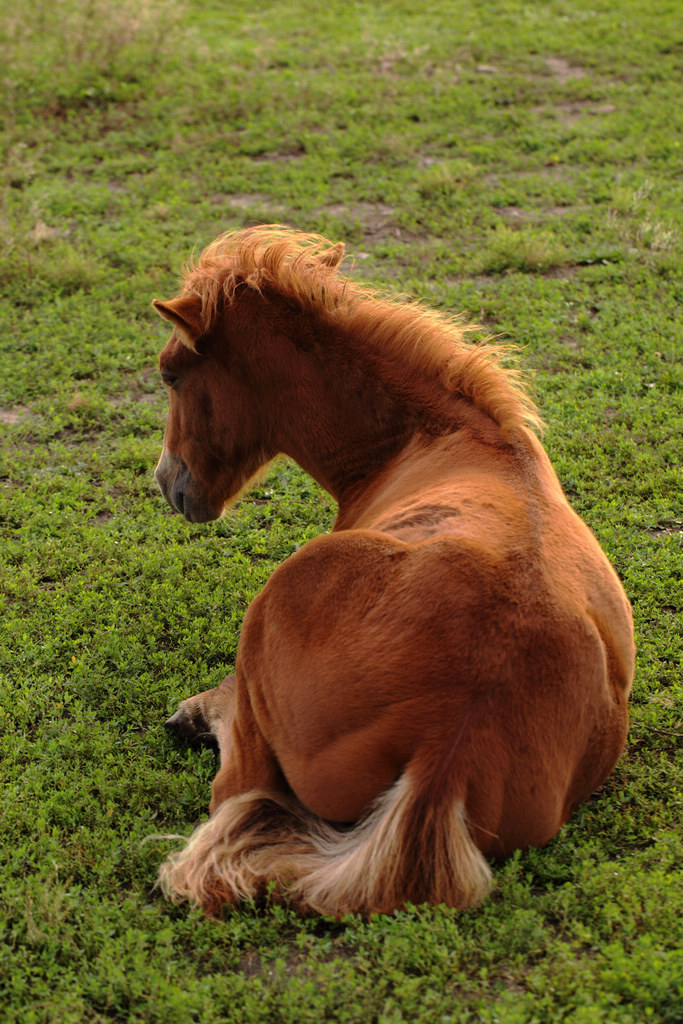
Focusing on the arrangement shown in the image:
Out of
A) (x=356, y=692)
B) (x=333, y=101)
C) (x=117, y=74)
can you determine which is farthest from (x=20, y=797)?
A: (x=117, y=74)

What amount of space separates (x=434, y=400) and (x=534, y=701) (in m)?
1.66

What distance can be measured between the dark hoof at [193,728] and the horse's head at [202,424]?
1.27 metres

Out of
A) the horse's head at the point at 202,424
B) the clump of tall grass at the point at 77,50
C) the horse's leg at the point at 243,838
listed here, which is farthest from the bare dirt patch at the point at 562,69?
the horse's leg at the point at 243,838

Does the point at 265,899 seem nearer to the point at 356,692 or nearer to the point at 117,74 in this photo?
the point at 356,692

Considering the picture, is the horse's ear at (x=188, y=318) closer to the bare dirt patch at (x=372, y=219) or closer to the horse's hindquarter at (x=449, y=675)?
the horse's hindquarter at (x=449, y=675)

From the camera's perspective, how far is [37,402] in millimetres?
7129

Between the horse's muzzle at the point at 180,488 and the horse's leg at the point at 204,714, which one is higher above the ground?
the horse's muzzle at the point at 180,488

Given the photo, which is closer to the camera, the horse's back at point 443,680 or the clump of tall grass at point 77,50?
the horse's back at point 443,680

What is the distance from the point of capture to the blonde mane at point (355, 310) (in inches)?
167

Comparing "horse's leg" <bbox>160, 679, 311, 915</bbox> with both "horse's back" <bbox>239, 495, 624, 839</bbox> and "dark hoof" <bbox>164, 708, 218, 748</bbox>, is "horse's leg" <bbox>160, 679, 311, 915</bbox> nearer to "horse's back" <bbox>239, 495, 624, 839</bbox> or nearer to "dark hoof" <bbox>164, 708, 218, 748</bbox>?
"horse's back" <bbox>239, 495, 624, 839</bbox>

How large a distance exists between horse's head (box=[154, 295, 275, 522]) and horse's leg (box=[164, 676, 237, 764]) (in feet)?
3.80

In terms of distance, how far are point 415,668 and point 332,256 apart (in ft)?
8.24

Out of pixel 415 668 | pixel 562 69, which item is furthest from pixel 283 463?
pixel 562 69

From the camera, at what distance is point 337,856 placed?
127 inches
